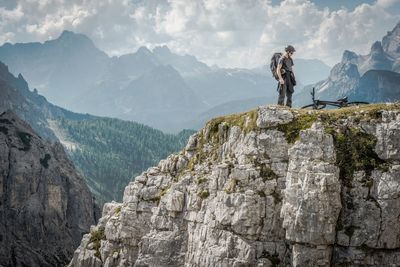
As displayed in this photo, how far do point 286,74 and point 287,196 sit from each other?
11918 mm

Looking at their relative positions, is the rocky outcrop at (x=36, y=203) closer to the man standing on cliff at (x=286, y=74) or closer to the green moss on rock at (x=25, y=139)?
the green moss on rock at (x=25, y=139)

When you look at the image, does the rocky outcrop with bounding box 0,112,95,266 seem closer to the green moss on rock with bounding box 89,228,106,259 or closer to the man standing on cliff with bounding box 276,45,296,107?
the green moss on rock with bounding box 89,228,106,259

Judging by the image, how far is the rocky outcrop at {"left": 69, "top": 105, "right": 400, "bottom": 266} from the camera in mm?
38469

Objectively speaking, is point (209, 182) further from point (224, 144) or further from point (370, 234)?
point (370, 234)

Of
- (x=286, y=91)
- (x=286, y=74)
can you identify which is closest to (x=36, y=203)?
(x=286, y=91)

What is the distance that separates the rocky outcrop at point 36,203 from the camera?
140125 millimetres

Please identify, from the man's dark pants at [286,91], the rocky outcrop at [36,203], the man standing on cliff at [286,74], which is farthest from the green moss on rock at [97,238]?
the rocky outcrop at [36,203]

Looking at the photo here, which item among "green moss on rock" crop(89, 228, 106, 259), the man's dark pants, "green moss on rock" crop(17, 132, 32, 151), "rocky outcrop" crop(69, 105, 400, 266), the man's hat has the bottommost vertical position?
"green moss on rock" crop(89, 228, 106, 259)

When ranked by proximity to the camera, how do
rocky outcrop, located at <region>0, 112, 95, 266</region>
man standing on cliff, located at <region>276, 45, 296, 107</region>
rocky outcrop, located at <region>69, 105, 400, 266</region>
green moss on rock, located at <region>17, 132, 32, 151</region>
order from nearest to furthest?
rocky outcrop, located at <region>69, 105, 400, 266</region>
man standing on cliff, located at <region>276, 45, 296, 107</region>
rocky outcrop, located at <region>0, 112, 95, 266</region>
green moss on rock, located at <region>17, 132, 32, 151</region>

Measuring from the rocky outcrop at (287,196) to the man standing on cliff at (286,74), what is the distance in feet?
8.36

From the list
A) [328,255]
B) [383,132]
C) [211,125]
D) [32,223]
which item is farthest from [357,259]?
[32,223]

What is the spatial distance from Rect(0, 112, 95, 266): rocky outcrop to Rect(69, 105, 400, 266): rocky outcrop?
320 feet

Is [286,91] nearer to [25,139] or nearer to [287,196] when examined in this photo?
[287,196]

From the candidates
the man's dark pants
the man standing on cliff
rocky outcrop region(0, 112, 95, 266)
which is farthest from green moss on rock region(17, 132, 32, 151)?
the man standing on cliff
